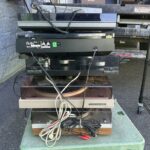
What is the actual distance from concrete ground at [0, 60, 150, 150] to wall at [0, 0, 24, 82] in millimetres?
124

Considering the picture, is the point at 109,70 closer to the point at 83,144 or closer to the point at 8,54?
the point at 83,144

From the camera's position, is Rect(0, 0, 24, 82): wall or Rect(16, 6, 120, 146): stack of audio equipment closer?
Rect(16, 6, 120, 146): stack of audio equipment

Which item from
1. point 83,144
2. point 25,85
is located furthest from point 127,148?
point 25,85

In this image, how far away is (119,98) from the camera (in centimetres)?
176

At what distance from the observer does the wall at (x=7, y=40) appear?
2.13 meters

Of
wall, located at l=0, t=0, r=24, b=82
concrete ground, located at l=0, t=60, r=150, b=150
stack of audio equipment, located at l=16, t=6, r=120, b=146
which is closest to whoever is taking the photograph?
stack of audio equipment, located at l=16, t=6, r=120, b=146

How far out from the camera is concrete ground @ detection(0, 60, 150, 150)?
123cm

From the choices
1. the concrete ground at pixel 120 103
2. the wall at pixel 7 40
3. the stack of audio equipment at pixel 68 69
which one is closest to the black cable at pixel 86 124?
the stack of audio equipment at pixel 68 69

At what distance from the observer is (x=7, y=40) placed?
2248 millimetres

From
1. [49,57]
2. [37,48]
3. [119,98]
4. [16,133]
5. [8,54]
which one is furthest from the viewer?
[8,54]

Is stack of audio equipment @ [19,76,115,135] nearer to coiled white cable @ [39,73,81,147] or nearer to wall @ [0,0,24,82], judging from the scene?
coiled white cable @ [39,73,81,147]

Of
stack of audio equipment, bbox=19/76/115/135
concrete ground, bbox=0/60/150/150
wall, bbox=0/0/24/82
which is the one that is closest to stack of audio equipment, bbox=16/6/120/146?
stack of audio equipment, bbox=19/76/115/135

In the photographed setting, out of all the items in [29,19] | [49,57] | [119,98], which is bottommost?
[119,98]

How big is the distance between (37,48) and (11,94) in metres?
1.03
